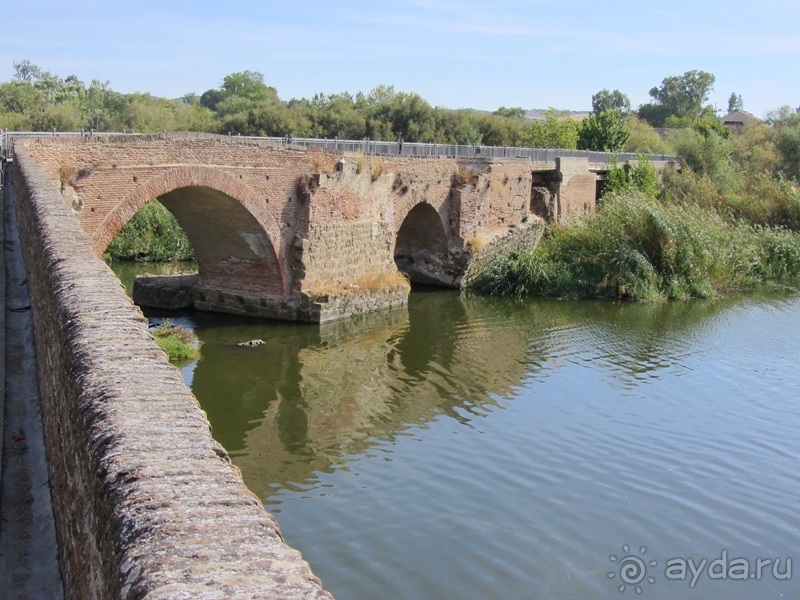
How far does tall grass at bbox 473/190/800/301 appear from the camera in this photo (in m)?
20.7

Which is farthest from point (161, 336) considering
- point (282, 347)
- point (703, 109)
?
point (703, 109)

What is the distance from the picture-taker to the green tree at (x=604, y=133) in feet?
128

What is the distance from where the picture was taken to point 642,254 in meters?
20.9

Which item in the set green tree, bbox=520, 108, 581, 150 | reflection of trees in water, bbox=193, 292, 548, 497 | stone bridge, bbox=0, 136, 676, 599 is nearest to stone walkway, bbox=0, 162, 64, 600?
stone bridge, bbox=0, 136, 676, 599

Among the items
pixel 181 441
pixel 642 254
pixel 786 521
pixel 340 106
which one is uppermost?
pixel 340 106

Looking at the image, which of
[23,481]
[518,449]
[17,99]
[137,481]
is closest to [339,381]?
[518,449]

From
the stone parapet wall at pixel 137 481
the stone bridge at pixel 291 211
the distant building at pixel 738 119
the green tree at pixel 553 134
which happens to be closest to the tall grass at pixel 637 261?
the stone bridge at pixel 291 211

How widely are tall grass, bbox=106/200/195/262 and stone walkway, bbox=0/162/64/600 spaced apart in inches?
761

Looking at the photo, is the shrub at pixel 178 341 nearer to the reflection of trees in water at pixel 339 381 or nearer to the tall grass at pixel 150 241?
the reflection of trees in water at pixel 339 381

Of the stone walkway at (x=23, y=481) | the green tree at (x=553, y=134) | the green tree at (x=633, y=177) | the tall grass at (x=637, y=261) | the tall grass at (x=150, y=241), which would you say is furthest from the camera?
the green tree at (x=553, y=134)

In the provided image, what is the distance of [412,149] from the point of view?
22938 mm

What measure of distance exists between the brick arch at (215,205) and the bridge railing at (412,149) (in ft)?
2.72

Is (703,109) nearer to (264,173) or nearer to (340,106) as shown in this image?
(340,106)

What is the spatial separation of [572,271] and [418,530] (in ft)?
47.5
